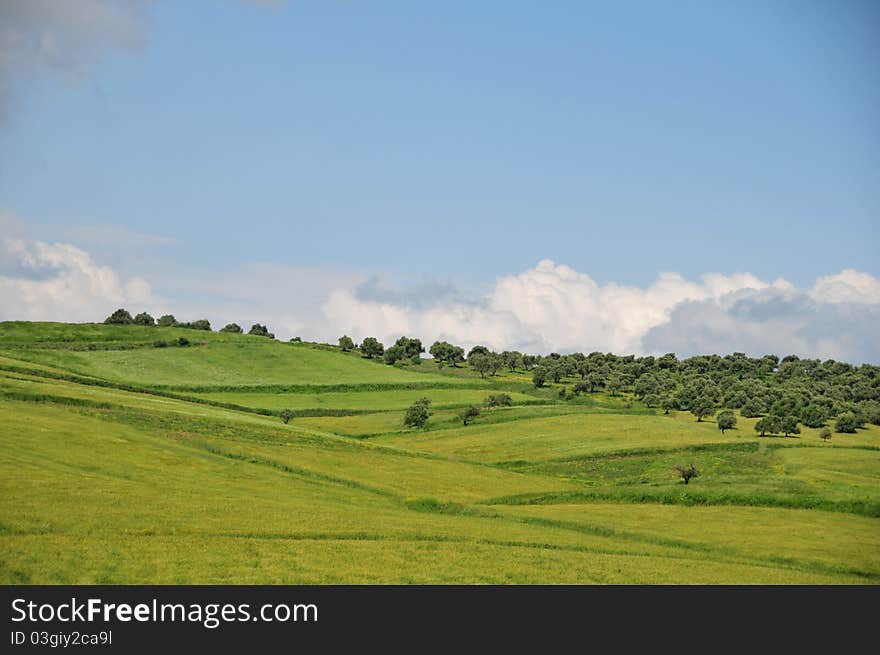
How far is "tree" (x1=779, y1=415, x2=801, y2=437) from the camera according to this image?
142 m

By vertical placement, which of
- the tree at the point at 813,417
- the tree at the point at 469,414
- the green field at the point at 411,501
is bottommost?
the green field at the point at 411,501

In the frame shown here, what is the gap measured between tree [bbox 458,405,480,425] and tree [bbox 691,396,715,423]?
42518 mm

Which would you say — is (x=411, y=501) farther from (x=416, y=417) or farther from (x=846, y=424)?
(x=846, y=424)

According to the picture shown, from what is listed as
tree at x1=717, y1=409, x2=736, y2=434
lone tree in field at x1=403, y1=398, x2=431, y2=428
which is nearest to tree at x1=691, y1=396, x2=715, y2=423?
tree at x1=717, y1=409, x2=736, y2=434

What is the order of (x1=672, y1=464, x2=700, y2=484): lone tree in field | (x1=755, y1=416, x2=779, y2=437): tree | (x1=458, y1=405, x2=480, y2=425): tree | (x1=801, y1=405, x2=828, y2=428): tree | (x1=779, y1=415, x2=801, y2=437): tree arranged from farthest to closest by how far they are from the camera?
1. (x1=801, y1=405, x2=828, y2=428): tree
2. (x1=458, y1=405, x2=480, y2=425): tree
3. (x1=755, y1=416, x2=779, y2=437): tree
4. (x1=779, y1=415, x2=801, y2=437): tree
5. (x1=672, y1=464, x2=700, y2=484): lone tree in field

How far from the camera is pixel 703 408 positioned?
17038cm

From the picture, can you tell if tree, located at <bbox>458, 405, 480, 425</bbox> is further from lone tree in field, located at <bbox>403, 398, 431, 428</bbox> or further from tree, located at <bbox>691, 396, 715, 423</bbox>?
tree, located at <bbox>691, 396, 715, 423</bbox>

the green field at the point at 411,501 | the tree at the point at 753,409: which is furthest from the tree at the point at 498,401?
the tree at the point at 753,409

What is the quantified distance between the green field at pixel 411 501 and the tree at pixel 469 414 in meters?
7.79

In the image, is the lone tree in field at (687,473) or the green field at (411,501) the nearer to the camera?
the green field at (411,501)

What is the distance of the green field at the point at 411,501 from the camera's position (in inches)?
1906

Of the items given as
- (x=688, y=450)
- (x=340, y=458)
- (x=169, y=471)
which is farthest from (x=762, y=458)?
(x=169, y=471)

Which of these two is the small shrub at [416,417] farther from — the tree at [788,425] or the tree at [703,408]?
the tree at [788,425]
